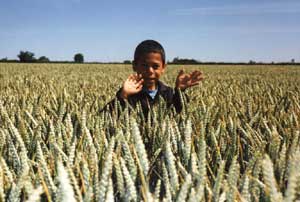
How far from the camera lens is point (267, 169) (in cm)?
48

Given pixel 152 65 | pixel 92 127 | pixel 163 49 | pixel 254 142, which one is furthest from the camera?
pixel 163 49

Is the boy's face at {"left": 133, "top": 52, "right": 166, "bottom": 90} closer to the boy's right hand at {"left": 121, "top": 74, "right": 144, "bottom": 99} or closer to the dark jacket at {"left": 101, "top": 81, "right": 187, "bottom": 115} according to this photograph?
the dark jacket at {"left": 101, "top": 81, "right": 187, "bottom": 115}

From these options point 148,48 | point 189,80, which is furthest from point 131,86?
point 148,48

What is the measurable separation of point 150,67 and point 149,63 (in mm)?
38

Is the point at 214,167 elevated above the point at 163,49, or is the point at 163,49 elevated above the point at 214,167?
the point at 163,49

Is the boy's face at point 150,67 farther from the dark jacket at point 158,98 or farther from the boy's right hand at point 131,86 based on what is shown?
the boy's right hand at point 131,86

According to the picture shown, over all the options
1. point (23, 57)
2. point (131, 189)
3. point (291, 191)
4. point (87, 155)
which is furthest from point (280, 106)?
point (23, 57)

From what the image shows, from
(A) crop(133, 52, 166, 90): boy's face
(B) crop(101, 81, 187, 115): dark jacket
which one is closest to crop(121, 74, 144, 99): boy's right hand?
(B) crop(101, 81, 187, 115): dark jacket

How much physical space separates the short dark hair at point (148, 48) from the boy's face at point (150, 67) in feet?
0.09

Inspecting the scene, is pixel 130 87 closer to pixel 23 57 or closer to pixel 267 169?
pixel 267 169

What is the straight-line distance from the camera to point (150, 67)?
2713 millimetres

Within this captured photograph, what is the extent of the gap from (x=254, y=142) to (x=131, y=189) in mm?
640

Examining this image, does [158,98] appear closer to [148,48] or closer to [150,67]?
[150,67]

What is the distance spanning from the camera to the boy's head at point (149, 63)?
2.73 m
